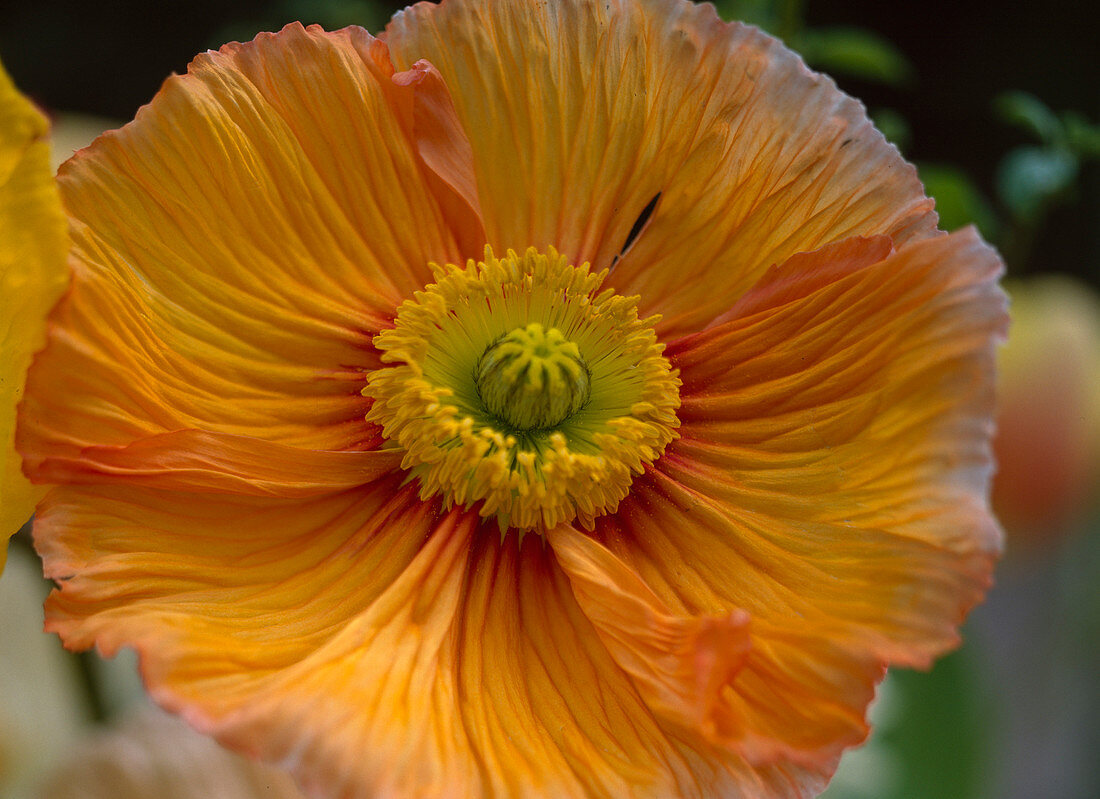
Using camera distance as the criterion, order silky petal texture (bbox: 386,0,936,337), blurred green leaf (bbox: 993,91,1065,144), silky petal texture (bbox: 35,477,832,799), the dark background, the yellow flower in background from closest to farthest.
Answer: silky petal texture (bbox: 35,477,832,799) < silky petal texture (bbox: 386,0,936,337) < blurred green leaf (bbox: 993,91,1065,144) < the yellow flower in background < the dark background

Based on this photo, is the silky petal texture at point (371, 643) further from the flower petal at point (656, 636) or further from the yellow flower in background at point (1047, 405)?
the yellow flower in background at point (1047, 405)

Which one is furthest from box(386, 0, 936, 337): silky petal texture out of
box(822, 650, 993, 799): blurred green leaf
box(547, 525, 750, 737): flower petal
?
box(822, 650, 993, 799): blurred green leaf

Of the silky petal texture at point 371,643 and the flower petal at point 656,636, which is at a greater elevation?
the flower petal at point 656,636

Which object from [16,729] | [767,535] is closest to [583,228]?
[767,535]

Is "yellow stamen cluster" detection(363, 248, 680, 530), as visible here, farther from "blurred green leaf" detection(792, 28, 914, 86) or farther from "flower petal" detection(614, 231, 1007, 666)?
"blurred green leaf" detection(792, 28, 914, 86)

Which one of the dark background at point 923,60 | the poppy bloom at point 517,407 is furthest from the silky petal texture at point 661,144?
the dark background at point 923,60

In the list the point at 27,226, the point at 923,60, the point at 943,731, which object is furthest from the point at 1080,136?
the point at 923,60

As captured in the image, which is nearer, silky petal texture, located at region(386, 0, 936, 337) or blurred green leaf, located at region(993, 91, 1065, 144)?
silky petal texture, located at region(386, 0, 936, 337)

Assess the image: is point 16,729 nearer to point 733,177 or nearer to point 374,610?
point 374,610
